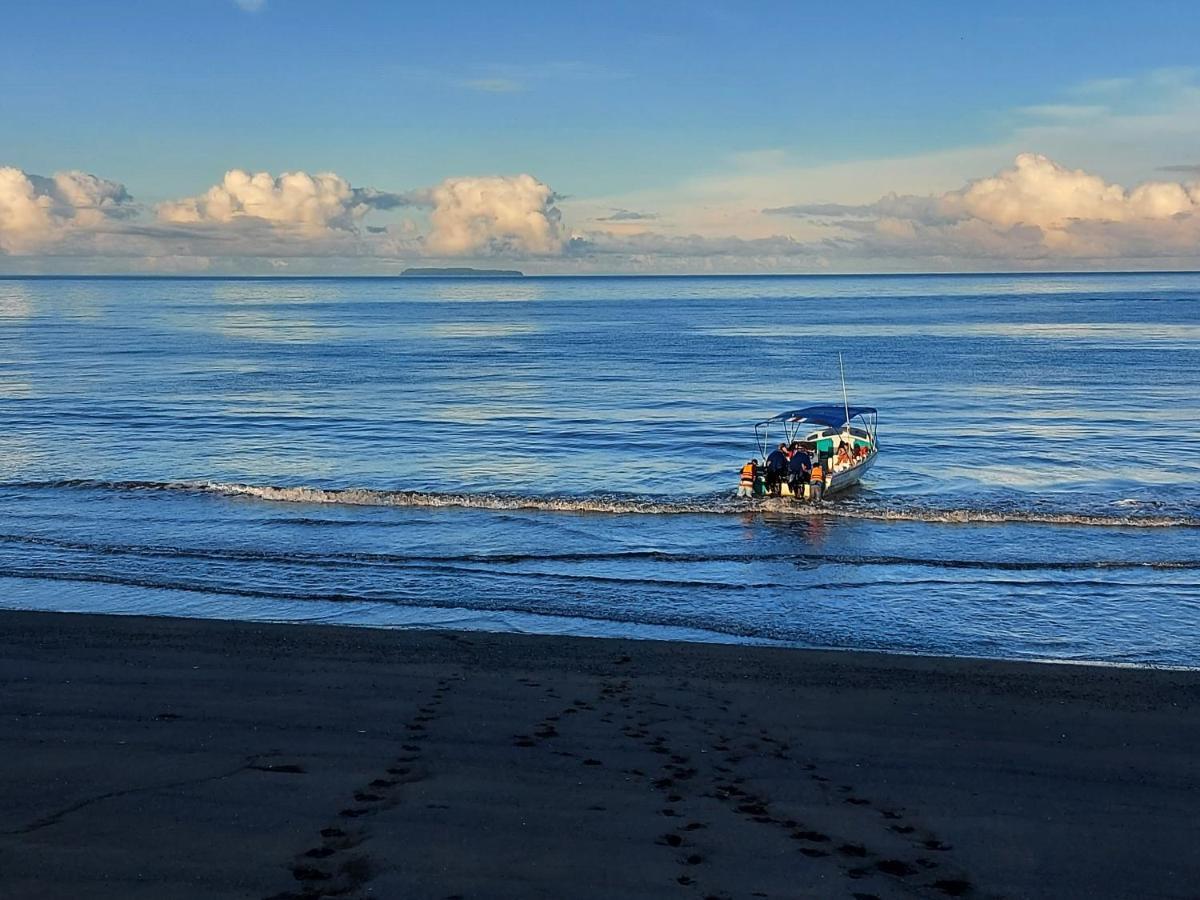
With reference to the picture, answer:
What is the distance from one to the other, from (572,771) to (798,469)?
2258 centimetres

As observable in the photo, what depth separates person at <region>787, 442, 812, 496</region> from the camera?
108 feet

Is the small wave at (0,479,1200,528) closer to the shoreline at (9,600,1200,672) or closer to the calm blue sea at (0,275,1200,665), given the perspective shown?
the calm blue sea at (0,275,1200,665)

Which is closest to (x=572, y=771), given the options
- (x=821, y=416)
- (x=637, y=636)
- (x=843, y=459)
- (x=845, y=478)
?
(x=637, y=636)

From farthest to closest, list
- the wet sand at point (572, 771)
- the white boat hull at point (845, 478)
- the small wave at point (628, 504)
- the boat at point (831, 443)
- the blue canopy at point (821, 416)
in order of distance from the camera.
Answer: the blue canopy at point (821, 416)
the white boat hull at point (845, 478)
the boat at point (831, 443)
the small wave at point (628, 504)
the wet sand at point (572, 771)

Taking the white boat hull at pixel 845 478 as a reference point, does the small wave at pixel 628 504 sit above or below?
below

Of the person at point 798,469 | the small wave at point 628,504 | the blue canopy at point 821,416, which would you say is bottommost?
the small wave at point 628,504

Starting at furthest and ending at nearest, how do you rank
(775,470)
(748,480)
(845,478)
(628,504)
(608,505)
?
(845,478) → (748,480) → (775,470) → (628,504) → (608,505)

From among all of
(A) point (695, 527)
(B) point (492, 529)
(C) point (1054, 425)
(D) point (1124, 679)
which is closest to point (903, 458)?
(C) point (1054, 425)

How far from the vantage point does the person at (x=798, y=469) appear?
1297 inches

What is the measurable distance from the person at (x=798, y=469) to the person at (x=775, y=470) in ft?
0.59

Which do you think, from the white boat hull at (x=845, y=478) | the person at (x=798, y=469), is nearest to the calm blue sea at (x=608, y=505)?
the white boat hull at (x=845, y=478)

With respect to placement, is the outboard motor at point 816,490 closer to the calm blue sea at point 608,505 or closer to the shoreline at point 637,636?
the calm blue sea at point 608,505

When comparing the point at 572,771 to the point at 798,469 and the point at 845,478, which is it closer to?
the point at 798,469

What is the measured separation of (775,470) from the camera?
3297 cm
